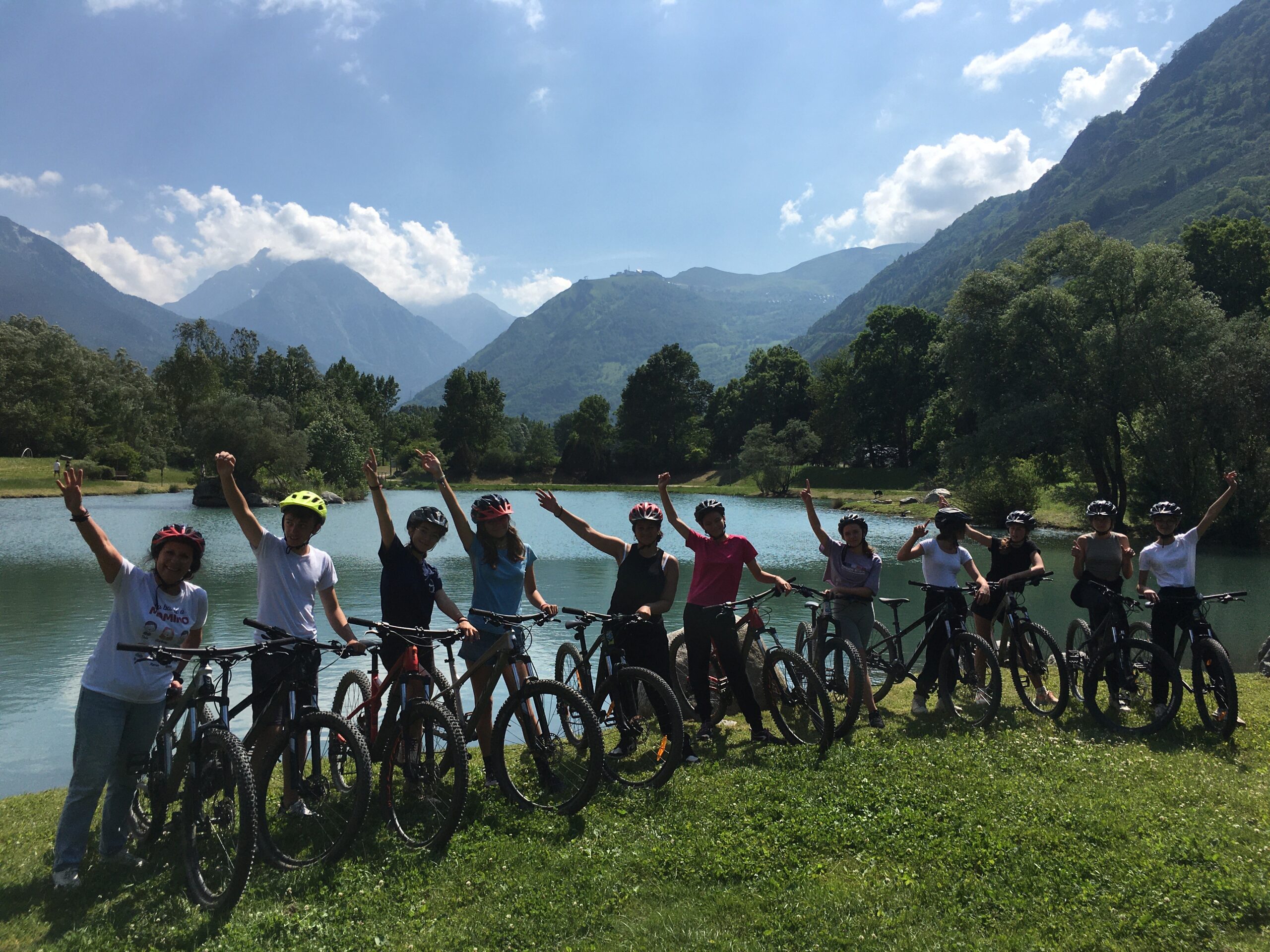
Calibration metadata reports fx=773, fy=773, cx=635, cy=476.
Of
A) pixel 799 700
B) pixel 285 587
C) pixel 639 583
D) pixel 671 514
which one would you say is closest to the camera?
pixel 285 587

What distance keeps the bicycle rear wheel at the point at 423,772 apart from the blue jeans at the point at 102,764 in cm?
145

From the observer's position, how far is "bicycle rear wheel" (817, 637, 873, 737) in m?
6.62

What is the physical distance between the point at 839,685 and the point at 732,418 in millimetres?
91005

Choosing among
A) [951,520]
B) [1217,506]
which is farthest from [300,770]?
[1217,506]

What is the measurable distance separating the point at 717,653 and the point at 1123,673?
3833 millimetres

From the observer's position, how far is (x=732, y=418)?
97438 millimetres

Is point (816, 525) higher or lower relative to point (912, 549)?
higher

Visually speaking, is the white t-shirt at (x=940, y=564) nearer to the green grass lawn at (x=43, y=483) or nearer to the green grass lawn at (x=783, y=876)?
the green grass lawn at (x=783, y=876)

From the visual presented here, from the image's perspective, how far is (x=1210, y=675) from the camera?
6.88 m

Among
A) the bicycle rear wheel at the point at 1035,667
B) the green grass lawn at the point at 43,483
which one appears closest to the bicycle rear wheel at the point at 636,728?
the bicycle rear wheel at the point at 1035,667

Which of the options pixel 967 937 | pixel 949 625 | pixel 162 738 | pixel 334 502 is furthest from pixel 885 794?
pixel 334 502

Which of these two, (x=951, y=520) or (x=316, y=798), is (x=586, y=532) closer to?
(x=316, y=798)

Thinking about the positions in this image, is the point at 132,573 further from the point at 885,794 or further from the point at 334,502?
the point at 334,502

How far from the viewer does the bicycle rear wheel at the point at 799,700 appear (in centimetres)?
632
